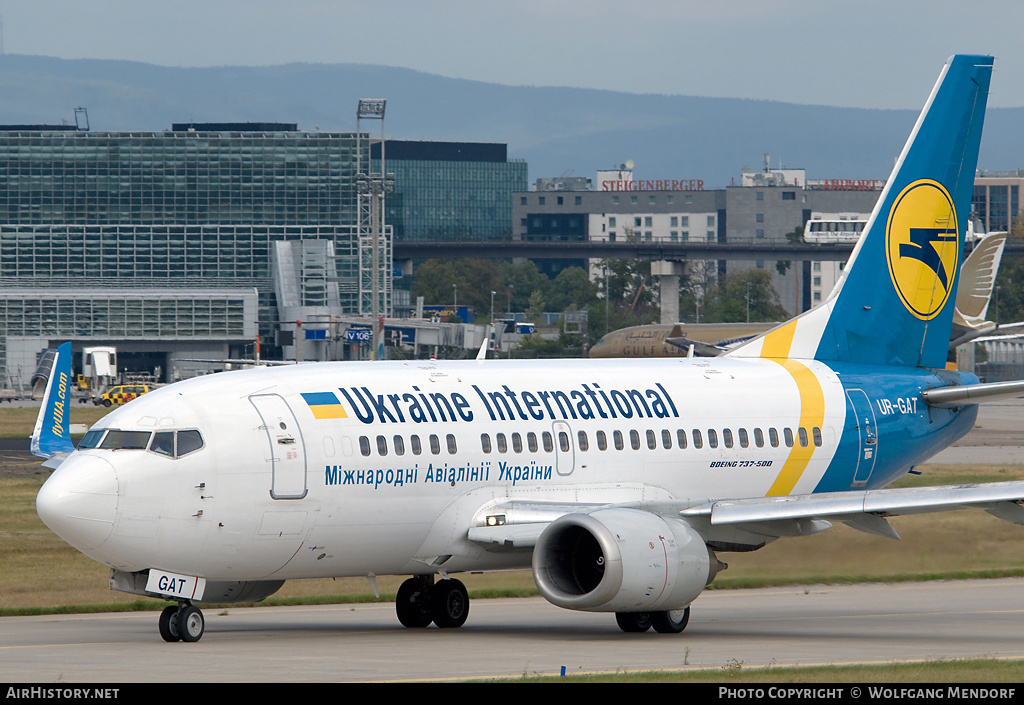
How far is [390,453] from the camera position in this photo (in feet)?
80.1

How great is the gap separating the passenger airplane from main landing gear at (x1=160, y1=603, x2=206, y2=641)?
4cm

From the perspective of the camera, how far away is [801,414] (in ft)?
96.5

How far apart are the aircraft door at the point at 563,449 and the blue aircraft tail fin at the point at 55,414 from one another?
15344 mm

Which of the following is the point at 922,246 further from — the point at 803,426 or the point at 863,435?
the point at 803,426

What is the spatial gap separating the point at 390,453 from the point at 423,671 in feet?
17.1

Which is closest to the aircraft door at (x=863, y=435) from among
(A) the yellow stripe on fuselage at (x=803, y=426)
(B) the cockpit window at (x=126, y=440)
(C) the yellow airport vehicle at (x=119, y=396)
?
(A) the yellow stripe on fuselage at (x=803, y=426)

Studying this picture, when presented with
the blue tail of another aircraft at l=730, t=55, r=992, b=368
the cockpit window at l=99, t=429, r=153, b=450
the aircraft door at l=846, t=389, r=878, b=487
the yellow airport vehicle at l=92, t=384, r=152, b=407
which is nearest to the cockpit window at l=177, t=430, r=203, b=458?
the cockpit window at l=99, t=429, r=153, b=450

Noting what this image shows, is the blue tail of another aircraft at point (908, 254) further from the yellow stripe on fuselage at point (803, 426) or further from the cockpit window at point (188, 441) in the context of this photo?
the cockpit window at point (188, 441)

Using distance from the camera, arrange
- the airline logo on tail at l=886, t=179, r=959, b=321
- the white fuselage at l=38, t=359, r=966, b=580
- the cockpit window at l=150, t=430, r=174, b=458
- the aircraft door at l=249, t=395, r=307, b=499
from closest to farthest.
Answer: the white fuselage at l=38, t=359, r=966, b=580 < the cockpit window at l=150, t=430, r=174, b=458 < the aircraft door at l=249, t=395, r=307, b=499 < the airline logo on tail at l=886, t=179, r=959, b=321

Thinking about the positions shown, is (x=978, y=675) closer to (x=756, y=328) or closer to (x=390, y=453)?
(x=390, y=453)

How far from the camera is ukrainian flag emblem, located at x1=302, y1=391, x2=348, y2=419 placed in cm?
2408

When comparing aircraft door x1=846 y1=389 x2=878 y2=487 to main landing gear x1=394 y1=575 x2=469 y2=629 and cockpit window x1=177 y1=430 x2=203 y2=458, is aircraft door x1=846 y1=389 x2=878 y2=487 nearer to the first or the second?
main landing gear x1=394 y1=575 x2=469 y2=629

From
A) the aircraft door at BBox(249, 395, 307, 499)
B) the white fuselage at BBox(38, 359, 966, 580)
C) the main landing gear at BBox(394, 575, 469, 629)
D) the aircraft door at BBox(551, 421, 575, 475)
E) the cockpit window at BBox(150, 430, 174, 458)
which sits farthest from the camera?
the main landing gear at BBox(394, 575, 469, 629)

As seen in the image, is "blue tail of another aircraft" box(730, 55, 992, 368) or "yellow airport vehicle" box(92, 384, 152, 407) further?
"yellow airport vehicle" box(92, 384, 152, 407)
